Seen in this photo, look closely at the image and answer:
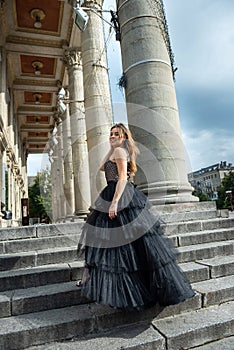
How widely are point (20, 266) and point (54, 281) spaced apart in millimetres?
536

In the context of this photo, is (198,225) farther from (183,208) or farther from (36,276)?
(36,276)

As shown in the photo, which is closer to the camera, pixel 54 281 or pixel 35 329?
pixel 35 329

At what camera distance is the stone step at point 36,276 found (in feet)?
9.48

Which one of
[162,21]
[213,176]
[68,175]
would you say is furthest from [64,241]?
[213,176]

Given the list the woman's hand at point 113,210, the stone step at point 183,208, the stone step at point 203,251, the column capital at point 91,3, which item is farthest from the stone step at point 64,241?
the column capital at point 91,3

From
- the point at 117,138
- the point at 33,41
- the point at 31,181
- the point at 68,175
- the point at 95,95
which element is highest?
the point at 33,41

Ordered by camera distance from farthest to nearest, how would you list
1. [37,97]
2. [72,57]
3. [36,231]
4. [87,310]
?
[37,97]
[72,57]
[36,231]
[87,310]

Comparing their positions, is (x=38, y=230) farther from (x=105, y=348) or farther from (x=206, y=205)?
(x=206, y=205)

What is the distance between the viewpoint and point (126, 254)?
2.43m

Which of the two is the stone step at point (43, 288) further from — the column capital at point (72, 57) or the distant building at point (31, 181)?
the distant building at point (31, 181)

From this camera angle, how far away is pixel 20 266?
10.7 ft

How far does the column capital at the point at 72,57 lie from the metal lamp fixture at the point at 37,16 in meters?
2.01

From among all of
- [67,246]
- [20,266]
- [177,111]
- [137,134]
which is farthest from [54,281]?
[177,111]

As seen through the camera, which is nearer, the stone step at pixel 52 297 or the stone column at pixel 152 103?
the stone step at pixel 52 297
